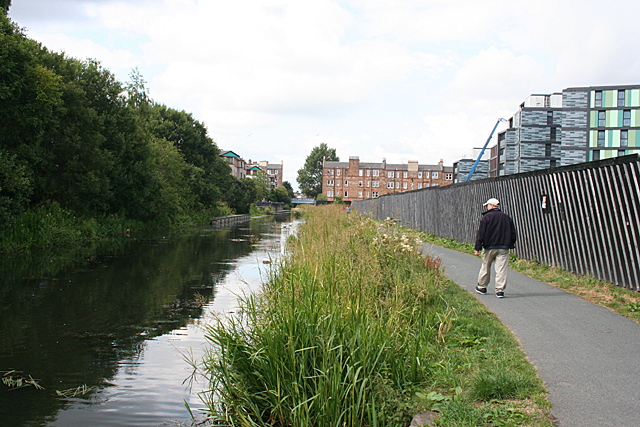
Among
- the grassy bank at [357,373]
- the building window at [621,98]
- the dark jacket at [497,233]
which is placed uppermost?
the building window at [621,98]

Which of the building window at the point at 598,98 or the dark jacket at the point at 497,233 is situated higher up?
the building window at the point at 598,98

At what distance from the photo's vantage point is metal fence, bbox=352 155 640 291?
9094 millimetres

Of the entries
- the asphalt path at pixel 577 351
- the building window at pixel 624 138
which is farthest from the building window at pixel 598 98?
the asphalt path at pixel 577 351

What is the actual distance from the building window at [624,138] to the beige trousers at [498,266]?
7018cm

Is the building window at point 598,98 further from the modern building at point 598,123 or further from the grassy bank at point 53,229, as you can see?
the grassy bank at point 53,229

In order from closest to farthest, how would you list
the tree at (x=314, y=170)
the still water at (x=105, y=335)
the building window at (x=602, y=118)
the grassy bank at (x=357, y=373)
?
the grassy bank at (x=357, y=373)
the still water at (x=105, y=335)
the building window at (x=602, y=118)
the tree at (x=314, y=170)

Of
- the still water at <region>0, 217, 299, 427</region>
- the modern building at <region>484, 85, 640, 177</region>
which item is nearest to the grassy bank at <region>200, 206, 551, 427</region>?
the still water at <region>0, 217, 299, 427</region>

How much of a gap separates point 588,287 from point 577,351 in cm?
436

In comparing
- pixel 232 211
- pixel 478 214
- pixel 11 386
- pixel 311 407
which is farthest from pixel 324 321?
pixel 232 211

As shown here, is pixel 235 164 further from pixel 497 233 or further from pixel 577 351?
pixel 577 351

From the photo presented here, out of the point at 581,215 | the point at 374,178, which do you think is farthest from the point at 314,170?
the point at 581,215

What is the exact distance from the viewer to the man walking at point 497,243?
888cm

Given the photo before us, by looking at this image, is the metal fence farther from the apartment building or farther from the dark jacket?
the apartment building

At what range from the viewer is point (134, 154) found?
3161 cm
